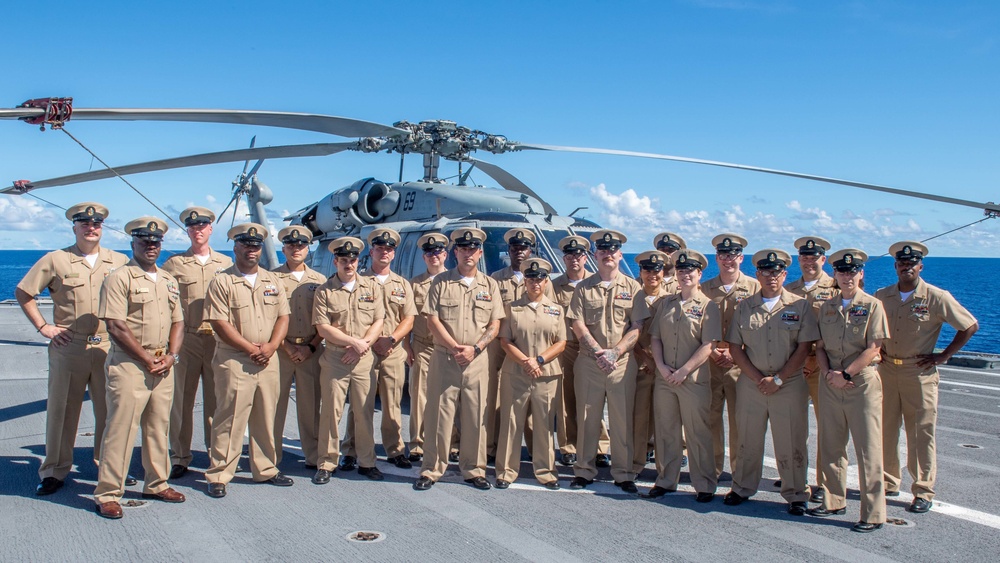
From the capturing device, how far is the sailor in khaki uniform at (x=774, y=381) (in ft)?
16.1

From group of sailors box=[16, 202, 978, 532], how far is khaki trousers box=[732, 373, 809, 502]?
0.01m

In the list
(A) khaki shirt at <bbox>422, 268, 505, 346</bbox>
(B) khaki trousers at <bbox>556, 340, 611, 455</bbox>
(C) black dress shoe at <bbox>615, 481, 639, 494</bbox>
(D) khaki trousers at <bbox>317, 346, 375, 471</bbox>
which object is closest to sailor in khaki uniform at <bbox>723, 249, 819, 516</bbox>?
(C) black dress shoe at <bbox>615, 481, 639, 494</bbox>

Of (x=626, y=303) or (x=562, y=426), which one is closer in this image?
(x=626, y=303)

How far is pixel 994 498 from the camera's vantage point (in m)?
5.11

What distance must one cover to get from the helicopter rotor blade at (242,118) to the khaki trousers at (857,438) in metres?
4.53

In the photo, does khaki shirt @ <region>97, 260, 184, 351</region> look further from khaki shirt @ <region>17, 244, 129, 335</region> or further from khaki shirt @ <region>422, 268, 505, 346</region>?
khaki shirt @ <region>422, 268, 505, 346</region>

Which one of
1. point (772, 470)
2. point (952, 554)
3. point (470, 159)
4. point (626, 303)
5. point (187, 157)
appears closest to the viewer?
point (952, 554)

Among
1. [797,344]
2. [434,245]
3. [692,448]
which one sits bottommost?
[692,448]

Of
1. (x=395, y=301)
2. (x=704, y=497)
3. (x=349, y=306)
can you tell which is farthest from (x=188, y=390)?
(x=704, y=497)

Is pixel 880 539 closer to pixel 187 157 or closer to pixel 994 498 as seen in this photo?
pixel 994 498

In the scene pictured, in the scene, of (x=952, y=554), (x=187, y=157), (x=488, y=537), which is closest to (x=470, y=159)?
(x=187, y=157)

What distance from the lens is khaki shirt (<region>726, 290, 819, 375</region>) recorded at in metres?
4.91

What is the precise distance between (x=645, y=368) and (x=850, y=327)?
1.46m

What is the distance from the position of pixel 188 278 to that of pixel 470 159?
14.2 ft
